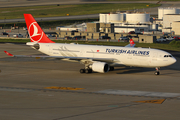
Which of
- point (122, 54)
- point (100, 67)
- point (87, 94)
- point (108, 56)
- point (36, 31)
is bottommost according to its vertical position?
point (87, 94)

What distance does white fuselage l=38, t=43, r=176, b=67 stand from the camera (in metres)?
50.4

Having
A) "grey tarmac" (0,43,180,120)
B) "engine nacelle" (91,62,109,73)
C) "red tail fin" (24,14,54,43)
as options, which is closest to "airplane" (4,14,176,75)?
"engine nacelle" (91,62,109,73)

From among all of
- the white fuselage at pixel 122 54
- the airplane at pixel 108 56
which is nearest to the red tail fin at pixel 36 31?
the airplane at pixel 108 56

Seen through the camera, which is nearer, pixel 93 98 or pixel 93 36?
pixel 93 98

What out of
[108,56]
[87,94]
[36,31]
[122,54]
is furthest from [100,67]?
[36,31]

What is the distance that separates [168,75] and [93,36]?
105 meters

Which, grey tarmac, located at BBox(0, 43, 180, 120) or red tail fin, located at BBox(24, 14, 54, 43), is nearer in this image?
grey tarmac, located at BBox(0, 43, 180, 120)

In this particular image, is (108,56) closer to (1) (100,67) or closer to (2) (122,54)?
(2) (122,54)

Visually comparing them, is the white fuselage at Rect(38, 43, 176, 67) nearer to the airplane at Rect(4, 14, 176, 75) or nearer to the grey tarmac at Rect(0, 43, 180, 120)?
the airplane at Rect(4, 14, 176, 75)

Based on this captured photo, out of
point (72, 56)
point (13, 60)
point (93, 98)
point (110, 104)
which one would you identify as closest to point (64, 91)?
point (93, 98)

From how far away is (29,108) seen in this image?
3181 centimetres

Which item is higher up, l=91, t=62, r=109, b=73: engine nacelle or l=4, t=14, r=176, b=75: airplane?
l=4, t=14, r=176, b=75: airplane

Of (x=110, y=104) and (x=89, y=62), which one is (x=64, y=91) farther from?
(x=89, y=62)

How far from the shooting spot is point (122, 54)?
173ft
